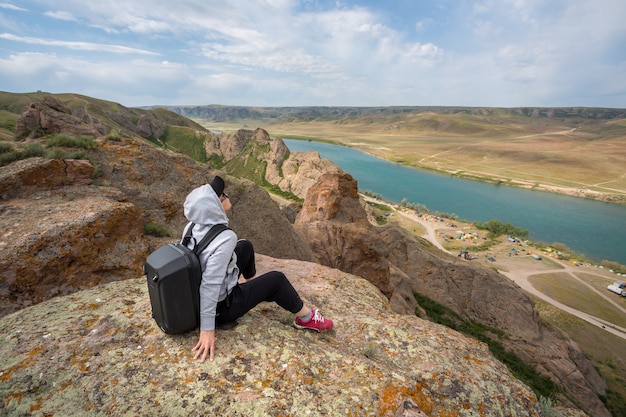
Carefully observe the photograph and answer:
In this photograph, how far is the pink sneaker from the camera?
561cm

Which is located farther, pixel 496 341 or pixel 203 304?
pixel 496 341

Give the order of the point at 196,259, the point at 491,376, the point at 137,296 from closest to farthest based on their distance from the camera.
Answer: the point at 196,259 < the point at 491,376 < the point at 137,296

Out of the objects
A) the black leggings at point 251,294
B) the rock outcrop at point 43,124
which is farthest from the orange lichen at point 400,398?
the rock outcrop at point 43,124

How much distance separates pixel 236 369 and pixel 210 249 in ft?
6.05

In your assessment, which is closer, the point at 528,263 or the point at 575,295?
the point at 575,295

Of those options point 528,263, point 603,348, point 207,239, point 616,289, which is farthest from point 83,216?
point 528,263

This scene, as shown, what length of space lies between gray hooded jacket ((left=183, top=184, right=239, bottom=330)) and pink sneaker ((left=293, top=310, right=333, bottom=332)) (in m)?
1.70

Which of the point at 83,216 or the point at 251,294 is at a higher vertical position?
the point at 83,216

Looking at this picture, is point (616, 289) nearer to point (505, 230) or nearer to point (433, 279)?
point (505, 230)

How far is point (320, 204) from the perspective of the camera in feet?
73.6

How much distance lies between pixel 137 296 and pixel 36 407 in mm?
2477

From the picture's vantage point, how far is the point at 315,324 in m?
5.66

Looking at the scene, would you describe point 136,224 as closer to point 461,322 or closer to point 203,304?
point 203,304

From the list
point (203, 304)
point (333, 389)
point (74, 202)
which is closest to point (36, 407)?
point (203, 304)
